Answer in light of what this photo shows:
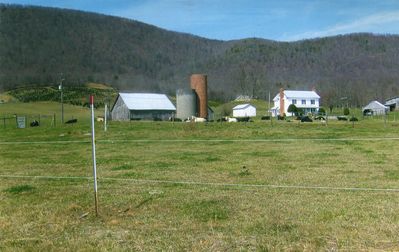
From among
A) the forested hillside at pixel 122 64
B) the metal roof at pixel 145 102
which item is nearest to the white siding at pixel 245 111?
the metal roof at pixel 145 102

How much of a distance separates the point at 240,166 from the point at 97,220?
811 cm

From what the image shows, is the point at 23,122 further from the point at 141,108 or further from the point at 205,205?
the point at 205,205

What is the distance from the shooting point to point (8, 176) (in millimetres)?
13602

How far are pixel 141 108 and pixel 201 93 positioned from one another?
43.0 feet

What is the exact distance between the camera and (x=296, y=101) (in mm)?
111812

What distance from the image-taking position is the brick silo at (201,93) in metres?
81.9

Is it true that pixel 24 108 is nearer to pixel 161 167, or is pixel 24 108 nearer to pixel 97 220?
pixel 161 167

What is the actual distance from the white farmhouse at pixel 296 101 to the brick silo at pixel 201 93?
29919 millimetres

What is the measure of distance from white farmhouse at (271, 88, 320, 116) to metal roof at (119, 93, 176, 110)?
38541 millimetres

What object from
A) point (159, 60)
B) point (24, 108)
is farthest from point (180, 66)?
point (24, 108)

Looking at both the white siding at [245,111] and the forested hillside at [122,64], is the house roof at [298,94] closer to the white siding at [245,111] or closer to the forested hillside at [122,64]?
the white siding at [245,111]

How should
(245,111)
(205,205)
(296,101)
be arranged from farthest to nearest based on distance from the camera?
1. (296,101)
2. (245,111)
3. (205,205)

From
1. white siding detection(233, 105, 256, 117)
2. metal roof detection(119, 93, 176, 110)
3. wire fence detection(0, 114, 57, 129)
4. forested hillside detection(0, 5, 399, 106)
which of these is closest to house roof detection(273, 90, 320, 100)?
white siding detection(233, 105, 256, 117)

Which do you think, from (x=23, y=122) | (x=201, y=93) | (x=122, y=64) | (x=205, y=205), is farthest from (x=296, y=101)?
(x=205, y=205)
